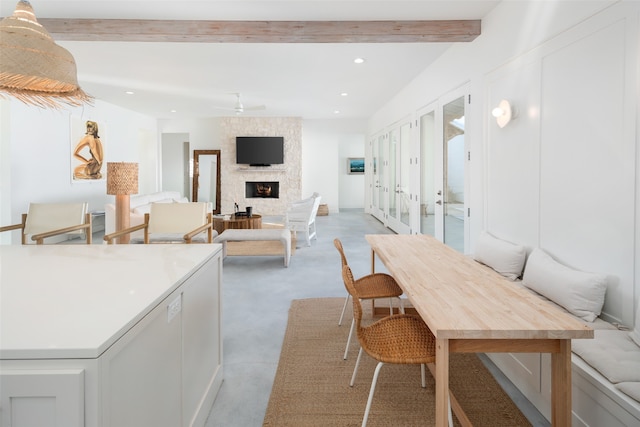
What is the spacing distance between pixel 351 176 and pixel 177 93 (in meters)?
7.14

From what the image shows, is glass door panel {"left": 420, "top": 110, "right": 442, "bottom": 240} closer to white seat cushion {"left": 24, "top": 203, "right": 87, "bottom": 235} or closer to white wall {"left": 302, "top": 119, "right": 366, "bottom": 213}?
white seat cushion {"left": 24, "top": 203, "right": 87, "bottom": 235}

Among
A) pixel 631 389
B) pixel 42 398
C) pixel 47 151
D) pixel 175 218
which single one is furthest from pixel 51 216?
pixel 631 389

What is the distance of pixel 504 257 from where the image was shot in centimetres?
301

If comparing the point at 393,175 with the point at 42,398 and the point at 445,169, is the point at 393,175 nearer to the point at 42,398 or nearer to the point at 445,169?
the point at 445,169

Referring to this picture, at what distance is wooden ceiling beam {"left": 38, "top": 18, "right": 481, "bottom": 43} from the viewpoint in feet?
12.5

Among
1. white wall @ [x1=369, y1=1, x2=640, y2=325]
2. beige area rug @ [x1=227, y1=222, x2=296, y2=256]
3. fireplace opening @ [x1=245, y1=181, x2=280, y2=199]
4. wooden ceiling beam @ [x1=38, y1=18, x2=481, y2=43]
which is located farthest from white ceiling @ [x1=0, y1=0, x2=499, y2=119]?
beige area rug @ [x1=227, y1=222, x2=296, y2=256]

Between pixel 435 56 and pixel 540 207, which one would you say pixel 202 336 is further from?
pixel 435 56

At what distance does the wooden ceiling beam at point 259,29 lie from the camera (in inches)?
150

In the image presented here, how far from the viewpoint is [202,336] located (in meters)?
1.86

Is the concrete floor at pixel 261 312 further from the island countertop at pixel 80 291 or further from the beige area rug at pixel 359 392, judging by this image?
the island countertop at pixel 80 291

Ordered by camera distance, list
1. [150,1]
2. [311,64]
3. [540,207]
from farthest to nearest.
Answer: [311,64]
[150,1]
[540,207]

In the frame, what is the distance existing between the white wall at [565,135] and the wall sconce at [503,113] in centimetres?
6

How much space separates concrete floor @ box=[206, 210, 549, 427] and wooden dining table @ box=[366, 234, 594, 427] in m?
0.70

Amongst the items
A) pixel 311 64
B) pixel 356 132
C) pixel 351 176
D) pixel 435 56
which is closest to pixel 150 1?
pixel 311 64
